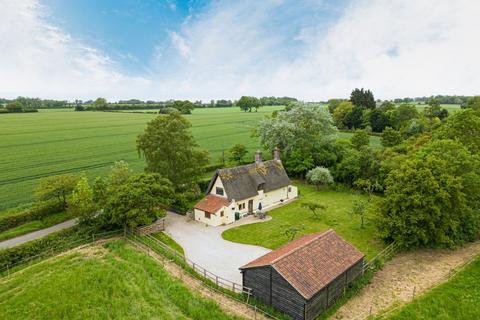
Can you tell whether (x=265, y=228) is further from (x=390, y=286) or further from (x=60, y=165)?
(x=60, y=165)

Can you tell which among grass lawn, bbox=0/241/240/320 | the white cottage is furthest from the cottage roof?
grass lawn, bbox=0/241/240/320

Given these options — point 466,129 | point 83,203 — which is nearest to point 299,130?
point 466,129

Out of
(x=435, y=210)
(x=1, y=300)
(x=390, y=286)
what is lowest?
(x=390, y=286)

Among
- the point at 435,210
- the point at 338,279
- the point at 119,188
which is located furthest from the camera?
the point at 119,188

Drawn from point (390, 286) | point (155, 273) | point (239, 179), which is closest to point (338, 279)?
point (390, 286)

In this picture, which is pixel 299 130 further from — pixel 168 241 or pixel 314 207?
pixel 168 241

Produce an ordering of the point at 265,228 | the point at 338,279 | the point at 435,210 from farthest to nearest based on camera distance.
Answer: the point at 265,228, the point at 435,210, the point at 338,279

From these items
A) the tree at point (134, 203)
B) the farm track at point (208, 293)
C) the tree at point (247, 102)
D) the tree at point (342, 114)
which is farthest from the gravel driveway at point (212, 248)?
the tree at point (247, 102)
